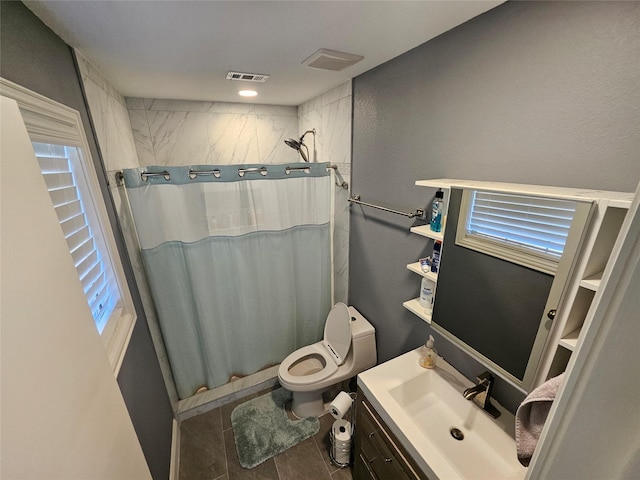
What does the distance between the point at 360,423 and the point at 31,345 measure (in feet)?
4.51

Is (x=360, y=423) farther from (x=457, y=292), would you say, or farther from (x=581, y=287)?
(x=581, y=287)

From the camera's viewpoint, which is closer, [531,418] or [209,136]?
[531,418]

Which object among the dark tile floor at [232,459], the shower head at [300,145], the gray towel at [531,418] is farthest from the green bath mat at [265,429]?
the shower head at [300,145]

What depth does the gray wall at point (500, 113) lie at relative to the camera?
72 centimetres

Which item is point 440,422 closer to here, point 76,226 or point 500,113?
point 500,113

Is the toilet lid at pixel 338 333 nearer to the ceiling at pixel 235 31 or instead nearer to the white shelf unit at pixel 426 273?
the white shelf unit at pixel 426 273

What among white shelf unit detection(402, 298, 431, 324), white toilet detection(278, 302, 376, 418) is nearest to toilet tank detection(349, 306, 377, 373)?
white toilet detection(278, 302, 376, 418)

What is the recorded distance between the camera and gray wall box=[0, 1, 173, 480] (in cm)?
75

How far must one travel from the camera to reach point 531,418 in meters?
0.74

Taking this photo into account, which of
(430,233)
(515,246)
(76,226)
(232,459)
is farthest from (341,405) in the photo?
(76,226)

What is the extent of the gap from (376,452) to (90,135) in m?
2.03

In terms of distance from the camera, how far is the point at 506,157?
97 cm

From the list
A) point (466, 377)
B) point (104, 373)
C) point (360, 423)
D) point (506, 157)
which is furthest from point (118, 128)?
point (466, 377)

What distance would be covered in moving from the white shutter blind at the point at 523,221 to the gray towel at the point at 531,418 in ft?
1.26
